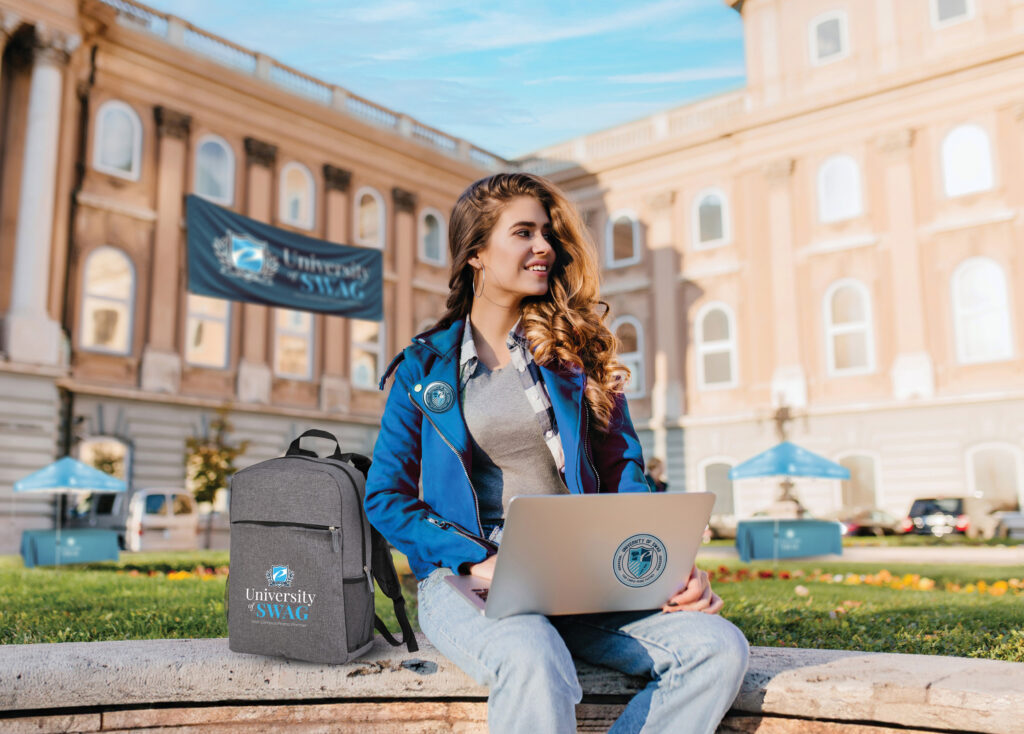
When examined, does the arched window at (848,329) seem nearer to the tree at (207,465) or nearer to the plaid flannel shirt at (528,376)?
the tree at (207,465)

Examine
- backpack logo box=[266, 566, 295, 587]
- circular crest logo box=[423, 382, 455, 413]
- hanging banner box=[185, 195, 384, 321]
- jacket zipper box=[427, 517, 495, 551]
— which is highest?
hanging banner box=[185, 195, 384, 321]

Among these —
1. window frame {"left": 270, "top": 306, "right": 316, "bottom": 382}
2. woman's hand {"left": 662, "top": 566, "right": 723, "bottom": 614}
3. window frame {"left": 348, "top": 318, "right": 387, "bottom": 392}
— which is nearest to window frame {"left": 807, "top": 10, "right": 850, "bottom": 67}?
window frame {"left": 348, "top": 318, "right": 387, "bottom": 392}

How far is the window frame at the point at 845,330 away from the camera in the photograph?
79.0 ft

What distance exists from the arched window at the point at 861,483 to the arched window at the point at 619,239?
9233 millimetres

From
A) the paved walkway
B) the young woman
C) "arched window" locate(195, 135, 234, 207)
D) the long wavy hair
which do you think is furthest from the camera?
"arched window" locate(195, 135, 234, 207)

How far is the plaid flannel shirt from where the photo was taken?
2875mm

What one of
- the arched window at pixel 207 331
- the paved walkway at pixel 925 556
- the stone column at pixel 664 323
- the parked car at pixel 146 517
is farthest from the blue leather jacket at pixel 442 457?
the stone column at pixel 664 323

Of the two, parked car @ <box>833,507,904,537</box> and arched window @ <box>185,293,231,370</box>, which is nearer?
arched window @ <box>185,293,231,370</box>

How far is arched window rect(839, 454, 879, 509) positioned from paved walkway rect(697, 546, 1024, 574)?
639 cm

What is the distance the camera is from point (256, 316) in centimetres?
2345

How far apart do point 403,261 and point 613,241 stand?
6799 millimetres

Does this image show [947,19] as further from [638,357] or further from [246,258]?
[246,258]

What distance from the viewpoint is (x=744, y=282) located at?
2647 centimetres

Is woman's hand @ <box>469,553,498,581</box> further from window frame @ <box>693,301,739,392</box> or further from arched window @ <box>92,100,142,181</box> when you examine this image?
window frame @ <box>693,301,739,392</box>
